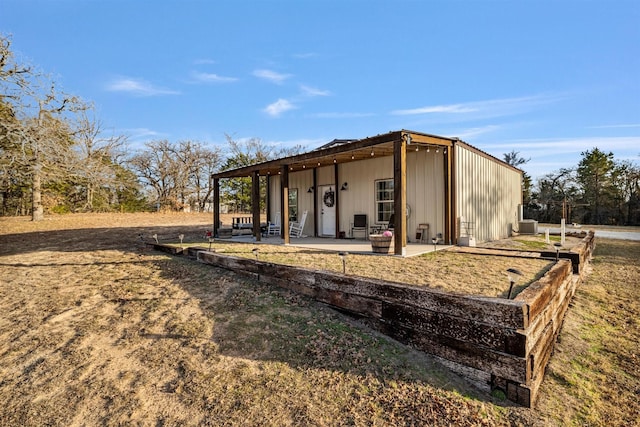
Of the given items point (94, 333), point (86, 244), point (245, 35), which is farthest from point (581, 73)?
point (86, 244)

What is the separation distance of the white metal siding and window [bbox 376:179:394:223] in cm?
181

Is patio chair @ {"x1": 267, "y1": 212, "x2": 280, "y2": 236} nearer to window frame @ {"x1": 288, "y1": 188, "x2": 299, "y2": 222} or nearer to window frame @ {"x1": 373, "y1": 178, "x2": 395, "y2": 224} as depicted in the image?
window frame @ {"x1": 288, "y1": 188, "x2": 299, "y2": 222}

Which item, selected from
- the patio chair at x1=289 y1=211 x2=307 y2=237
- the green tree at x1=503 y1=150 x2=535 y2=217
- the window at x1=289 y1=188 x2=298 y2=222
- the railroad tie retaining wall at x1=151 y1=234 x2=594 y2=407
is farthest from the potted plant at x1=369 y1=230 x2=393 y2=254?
the green tree at x1=503 y1=150 x2=535 y2=217

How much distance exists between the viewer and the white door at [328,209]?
389 inches

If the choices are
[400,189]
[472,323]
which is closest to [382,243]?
[400,189]

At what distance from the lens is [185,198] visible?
22781 millimetres

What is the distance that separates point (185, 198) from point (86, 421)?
22.6 meters

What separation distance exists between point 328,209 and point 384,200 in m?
2.11

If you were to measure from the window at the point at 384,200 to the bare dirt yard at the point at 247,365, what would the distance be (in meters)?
4.28

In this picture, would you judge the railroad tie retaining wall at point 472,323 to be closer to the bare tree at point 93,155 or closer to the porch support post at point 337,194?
the porch support post at point 337,194

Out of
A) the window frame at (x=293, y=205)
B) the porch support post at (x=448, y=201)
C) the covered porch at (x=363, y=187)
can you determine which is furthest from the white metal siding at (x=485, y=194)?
the window frame at (x=293, y=205)

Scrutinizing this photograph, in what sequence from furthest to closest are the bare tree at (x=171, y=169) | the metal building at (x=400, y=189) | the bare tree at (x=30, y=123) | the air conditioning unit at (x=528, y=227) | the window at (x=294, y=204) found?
the bare tree at (x=171, y=169)
the air conditioning unit at (x=528, y=227)
the window at (x=294, y=204)
the bare tree at (x=30, y=123)
the metal building at (x=400, y=189)

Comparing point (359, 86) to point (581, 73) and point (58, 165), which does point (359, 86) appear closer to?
point (581, 73)

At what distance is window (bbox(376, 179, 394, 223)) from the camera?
859 cm
